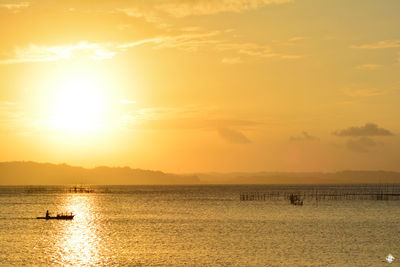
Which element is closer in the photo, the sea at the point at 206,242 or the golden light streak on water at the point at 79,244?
the sea at the point at 206,242

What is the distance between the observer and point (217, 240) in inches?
2514

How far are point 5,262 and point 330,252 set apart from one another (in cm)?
3339

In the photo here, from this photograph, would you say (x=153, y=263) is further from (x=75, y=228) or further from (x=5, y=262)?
(x=75, y=228)

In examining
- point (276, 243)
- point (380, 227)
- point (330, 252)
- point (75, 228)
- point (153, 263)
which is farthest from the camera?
point (75, 228)

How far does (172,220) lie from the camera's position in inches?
3775

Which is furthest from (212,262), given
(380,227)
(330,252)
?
(380,227)

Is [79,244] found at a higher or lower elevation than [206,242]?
lower

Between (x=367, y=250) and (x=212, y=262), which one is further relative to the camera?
(x=367, y=250)

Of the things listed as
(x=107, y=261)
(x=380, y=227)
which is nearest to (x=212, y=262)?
(x=107, y=261)

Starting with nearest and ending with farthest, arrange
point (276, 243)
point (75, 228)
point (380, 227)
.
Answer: point (276, 243), point (380, 227), point (75, 228)

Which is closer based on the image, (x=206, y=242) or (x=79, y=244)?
(x=206, y=242)

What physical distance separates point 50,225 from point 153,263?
47.1 m

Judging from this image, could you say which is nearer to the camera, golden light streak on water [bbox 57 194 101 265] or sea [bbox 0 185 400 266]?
sea [bbox 0 185 400 266]

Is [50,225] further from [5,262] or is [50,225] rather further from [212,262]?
[212,262]
